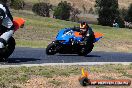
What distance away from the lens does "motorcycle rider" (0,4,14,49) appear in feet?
43.8

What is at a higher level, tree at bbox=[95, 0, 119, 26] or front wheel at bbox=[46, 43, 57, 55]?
front wheel at bbox=[46, 43, 57, 55]

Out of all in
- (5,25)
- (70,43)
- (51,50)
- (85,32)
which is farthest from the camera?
(85,32)

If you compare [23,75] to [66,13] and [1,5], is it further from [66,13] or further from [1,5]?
[66,13]

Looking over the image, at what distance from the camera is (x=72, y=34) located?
19.6 m

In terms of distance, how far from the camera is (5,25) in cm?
1360

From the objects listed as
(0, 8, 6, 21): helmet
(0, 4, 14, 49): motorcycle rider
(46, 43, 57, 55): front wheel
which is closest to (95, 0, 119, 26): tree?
(46, 43, 57, 55): front wheel

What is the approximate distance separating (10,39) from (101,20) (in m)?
84.7

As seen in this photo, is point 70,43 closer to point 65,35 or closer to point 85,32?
point 65,35

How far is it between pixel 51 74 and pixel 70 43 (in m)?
8.10

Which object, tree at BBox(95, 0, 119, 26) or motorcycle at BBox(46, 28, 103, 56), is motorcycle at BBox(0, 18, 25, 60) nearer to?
motorcycle at BBox(46, 28, 103, 56)

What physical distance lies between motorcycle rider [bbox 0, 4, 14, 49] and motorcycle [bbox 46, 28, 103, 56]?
501 cm

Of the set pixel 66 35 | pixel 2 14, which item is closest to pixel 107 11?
pixel 66 35

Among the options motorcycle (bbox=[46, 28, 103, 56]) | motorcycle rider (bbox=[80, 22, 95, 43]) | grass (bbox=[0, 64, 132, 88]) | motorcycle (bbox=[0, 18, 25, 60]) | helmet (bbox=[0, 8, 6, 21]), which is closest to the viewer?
grass (bbox=[0, 64, 132, 88])

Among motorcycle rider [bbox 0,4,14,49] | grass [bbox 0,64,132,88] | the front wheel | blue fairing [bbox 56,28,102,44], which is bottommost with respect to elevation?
the front wheel
